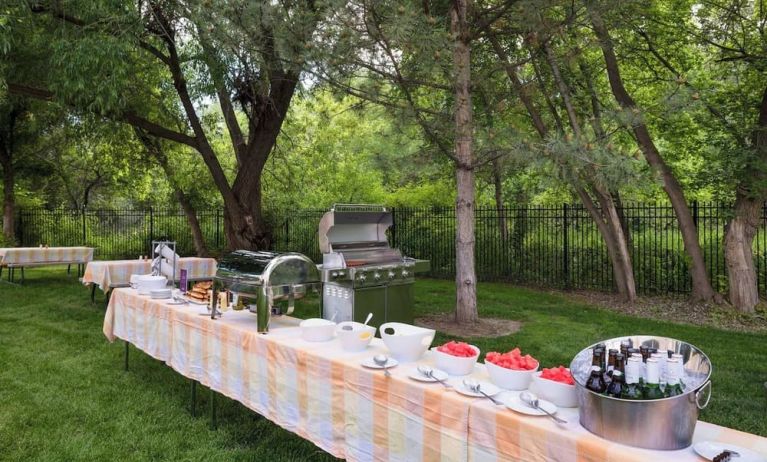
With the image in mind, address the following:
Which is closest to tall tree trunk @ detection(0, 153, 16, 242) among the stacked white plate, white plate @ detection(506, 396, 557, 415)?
the stacked white plate

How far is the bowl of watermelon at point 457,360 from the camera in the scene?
202 centimetres

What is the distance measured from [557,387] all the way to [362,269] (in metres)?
3.36

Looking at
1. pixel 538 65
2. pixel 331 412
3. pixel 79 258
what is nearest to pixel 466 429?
pixel 331 412

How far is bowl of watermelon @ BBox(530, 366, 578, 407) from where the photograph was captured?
1672 millimetres

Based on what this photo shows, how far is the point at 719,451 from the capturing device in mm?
1317

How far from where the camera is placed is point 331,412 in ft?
7.38

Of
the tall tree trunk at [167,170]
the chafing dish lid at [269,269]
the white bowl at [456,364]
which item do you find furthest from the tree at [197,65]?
the white bowl at [456,364]

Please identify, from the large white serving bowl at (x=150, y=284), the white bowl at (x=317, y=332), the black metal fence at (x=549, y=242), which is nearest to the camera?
the white bowl at (x=317, y=332)

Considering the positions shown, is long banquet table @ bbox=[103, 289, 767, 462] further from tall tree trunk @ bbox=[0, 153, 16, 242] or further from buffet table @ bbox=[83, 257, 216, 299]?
tall tree trunk @ bbox=[0, 153, 16, 242]

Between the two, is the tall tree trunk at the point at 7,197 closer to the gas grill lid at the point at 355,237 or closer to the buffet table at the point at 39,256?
the buffet table at the point at 39,256

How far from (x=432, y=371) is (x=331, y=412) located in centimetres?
58

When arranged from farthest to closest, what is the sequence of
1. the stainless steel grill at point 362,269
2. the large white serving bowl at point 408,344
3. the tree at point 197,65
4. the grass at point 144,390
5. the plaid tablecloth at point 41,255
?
the plaid tablecloth at point 41,255, the tree at point 197,65, the stainless steel grill at point 362,269, the grass at point 144,390, the large white serving bowl at point 408,344

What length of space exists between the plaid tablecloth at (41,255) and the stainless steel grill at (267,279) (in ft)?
26.5

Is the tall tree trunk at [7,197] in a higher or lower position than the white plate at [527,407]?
higher
